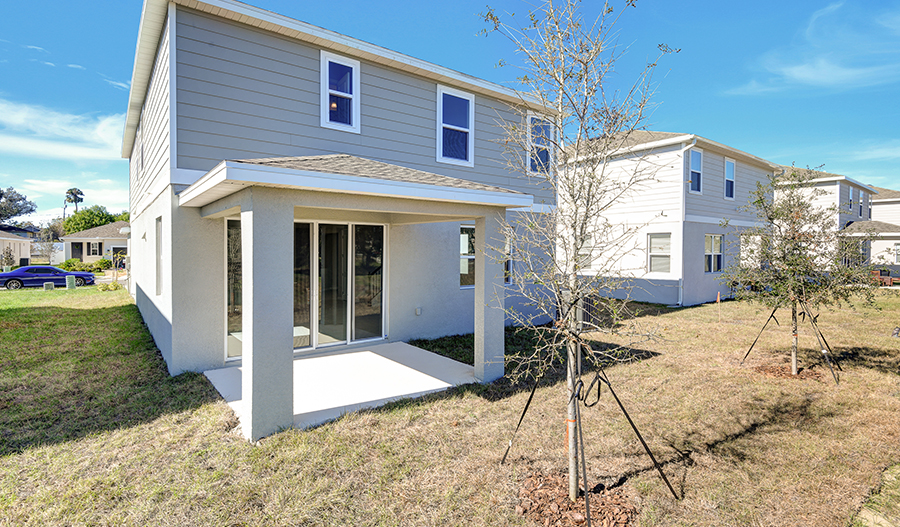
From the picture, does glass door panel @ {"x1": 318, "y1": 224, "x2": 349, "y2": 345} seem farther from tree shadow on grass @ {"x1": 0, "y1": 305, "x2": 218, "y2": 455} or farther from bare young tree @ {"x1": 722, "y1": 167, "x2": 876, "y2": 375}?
bare young tree @ {"x1": 722, "y1": 167, "x2": 876, "y2": 375}

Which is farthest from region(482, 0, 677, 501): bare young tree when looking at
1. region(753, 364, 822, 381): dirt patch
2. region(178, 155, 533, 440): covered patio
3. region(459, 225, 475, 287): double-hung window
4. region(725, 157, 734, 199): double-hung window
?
region(725, 157, 734, 199): double-hung window

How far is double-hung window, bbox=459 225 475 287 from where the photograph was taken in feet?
31.8

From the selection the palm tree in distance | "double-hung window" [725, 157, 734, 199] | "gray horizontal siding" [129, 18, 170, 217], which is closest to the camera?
"gray horizontal siding" [129, 18, 170, 217]

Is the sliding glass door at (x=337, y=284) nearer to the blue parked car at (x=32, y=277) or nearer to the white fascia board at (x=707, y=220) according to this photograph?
the white fascia board at (x=707, y=220)

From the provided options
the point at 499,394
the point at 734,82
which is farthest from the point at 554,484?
the point at 734,82

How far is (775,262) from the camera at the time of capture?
7.09 m

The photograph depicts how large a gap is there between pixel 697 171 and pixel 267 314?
15.8 m

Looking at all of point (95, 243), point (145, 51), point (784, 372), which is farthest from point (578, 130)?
point (95, 243)

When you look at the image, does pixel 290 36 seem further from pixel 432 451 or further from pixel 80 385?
pixel 432 451

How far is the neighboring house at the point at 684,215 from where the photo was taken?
14.5m

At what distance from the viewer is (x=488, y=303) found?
20.5 ft

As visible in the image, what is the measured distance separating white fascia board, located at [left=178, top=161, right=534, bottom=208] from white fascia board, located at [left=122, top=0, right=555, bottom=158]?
4.62ft

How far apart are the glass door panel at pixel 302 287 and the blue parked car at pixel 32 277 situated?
19.9 meters

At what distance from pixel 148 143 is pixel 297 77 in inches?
172
